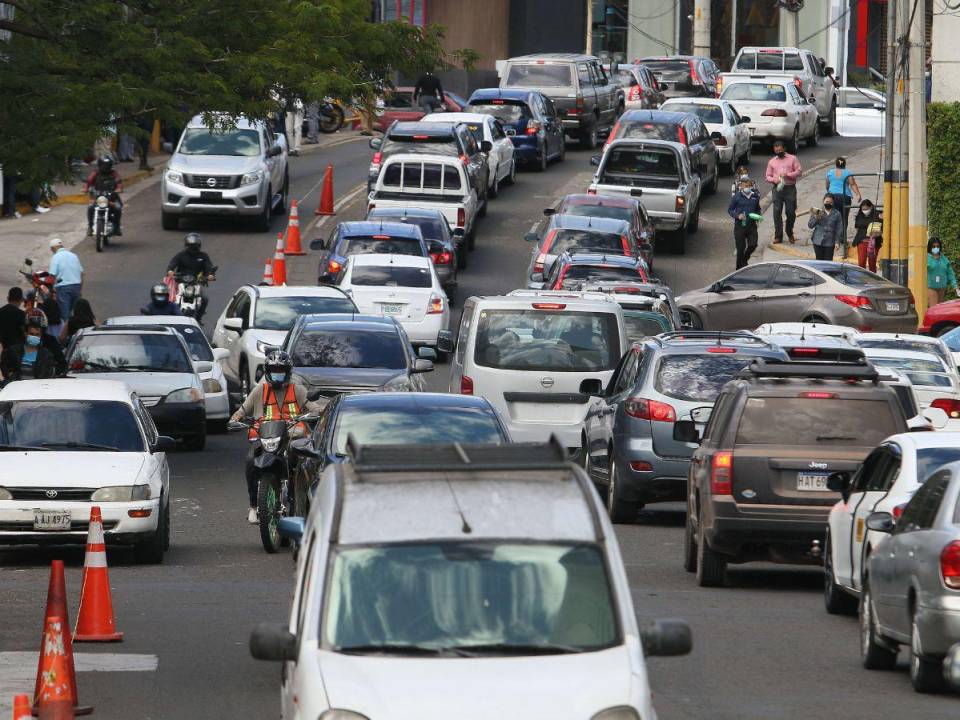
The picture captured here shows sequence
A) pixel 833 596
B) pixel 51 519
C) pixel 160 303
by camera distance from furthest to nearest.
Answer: pixel 160 303
pixel 51 519
pixel 833 596

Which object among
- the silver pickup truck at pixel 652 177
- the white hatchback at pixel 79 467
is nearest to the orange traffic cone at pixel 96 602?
the white hatchback at pixel 79 467

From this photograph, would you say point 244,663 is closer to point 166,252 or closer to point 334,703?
point 334,703

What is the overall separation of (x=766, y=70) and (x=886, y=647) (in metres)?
49.1

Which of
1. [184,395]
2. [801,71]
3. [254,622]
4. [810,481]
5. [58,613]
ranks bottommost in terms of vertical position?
[184,395]

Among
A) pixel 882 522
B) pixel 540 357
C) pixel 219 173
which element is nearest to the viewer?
pixel 882 522

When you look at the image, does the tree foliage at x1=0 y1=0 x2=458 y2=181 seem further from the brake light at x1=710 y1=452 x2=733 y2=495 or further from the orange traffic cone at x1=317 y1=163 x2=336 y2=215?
the orange traffic cone at x1=317 y1=163 x2=336 y2=215

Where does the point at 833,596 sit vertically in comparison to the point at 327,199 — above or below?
below

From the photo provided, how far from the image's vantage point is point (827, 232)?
37.6 m

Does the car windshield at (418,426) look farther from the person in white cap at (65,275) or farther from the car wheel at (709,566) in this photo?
the person in white cap at (65,275)

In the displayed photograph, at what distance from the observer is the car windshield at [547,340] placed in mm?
20984

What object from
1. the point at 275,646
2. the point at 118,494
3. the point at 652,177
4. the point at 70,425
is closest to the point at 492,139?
the point at 652,177

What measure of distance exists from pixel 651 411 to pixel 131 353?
9.91m

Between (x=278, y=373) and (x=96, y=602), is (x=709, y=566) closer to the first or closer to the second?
(x=278, y=373)

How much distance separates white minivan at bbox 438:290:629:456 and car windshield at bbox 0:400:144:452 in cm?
460
